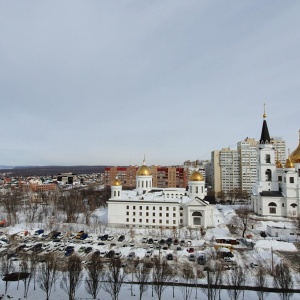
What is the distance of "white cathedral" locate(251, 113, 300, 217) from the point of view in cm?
4059

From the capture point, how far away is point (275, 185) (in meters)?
44.0

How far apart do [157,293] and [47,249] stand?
49.8 feet

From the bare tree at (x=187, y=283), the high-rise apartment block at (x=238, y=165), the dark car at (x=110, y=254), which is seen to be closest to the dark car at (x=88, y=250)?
the dark car at (x=110, y=254)

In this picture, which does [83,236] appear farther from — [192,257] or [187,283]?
[187,283]

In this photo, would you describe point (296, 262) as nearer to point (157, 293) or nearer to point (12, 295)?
point (157, 293)

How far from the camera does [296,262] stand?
77.6 ft

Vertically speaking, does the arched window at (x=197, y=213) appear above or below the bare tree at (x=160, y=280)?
above

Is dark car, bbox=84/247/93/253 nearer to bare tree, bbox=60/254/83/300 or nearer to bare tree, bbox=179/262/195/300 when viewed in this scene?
bare tree, bbox=60/254/83/300

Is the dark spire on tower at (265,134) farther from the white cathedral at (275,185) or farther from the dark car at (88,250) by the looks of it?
the dark car at (88,250)

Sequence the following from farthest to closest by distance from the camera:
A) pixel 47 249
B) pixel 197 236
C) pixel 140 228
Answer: pixel 140 228, pixel 197 236, pixel 47 249

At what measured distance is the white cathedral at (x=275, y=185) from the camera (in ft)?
133

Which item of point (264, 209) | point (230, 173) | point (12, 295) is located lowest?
point (12, 295)

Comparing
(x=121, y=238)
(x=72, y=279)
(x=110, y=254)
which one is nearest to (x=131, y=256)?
(x=110, y=254)

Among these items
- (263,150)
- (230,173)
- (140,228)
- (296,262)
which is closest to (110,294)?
(296,262)
